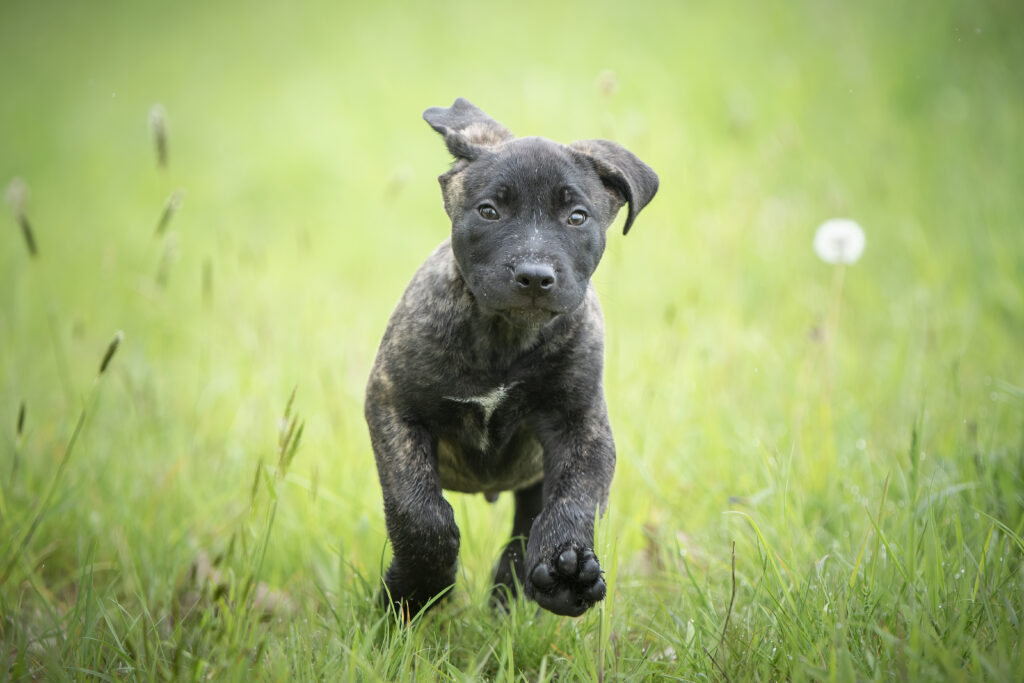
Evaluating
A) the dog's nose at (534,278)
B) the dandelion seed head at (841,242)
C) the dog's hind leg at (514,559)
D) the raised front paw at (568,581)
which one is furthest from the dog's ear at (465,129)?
the dandelion seed head at (841,242)

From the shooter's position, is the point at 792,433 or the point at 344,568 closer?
the point at 344,568

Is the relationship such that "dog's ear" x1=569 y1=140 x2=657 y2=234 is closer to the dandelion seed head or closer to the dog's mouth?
the dog's mouth

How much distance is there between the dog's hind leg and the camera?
12.0 ft

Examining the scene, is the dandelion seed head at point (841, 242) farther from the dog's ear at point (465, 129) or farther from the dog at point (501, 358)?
the dog's ear at point (465, 129)

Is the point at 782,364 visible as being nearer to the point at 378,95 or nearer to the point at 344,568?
the point at 344,568

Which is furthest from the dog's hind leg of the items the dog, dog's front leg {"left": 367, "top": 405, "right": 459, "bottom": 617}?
dog's front leg {"left": 367, "top": 405, "right": 459, "bottom": 617}

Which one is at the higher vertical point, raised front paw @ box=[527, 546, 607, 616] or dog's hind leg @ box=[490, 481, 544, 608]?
raised front paw @ box=[527, 546, 607, 616]

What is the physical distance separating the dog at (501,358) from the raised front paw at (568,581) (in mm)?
132

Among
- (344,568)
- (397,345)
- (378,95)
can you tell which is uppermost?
(378,95)

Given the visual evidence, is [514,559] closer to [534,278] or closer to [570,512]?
[570,512]

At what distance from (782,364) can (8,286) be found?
22.5ft

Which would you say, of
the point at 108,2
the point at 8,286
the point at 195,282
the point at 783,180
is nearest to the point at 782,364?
the point at 783,180

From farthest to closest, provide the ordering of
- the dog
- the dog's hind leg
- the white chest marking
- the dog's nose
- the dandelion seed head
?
the dandelion seed head < the dog's hind leg < the white chest marking < the dog < the dog's nose

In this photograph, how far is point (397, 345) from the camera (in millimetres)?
3424
